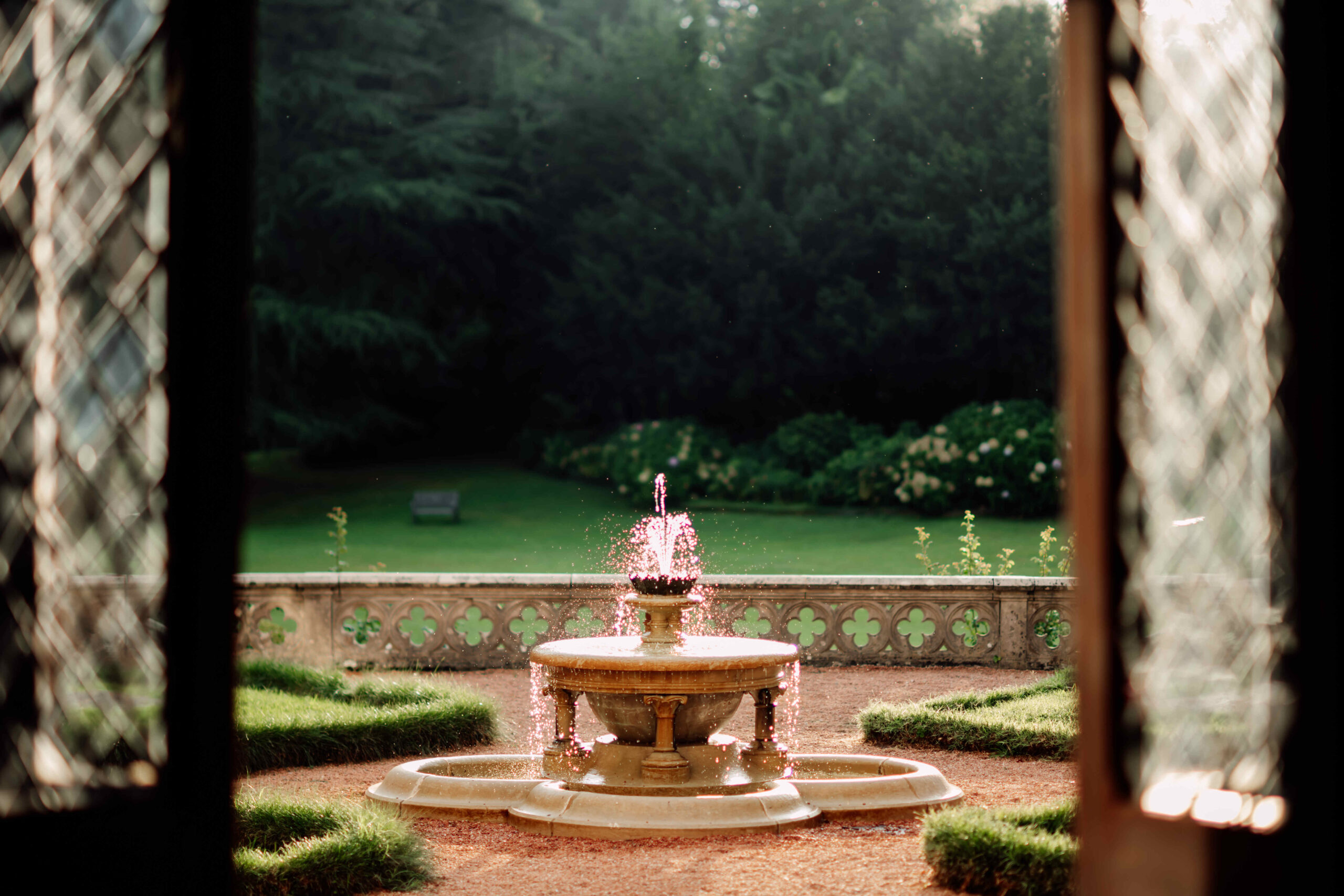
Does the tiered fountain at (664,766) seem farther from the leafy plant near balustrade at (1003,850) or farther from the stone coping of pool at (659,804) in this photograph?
the leafy plant near balustrade at (1003,850)

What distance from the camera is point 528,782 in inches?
280

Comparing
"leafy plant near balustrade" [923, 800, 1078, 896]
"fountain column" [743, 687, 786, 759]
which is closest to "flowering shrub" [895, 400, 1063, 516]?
"fountain column" [743, 687, 786, 759]

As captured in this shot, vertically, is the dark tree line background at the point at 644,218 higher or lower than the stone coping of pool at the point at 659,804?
higher

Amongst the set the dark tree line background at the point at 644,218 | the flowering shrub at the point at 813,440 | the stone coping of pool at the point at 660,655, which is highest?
the dark tree line background at the point at 644,218

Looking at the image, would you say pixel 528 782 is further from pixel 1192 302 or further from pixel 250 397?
pixel 250 397

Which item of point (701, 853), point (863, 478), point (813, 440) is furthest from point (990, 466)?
point (701, 853)

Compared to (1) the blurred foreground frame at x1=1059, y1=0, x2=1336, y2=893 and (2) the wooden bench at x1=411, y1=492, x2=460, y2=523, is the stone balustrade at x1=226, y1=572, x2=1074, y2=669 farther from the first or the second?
(2) the wooden bench at x1=411, y1=492, x2=460, y2=523

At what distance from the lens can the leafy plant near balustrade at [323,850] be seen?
5.30m

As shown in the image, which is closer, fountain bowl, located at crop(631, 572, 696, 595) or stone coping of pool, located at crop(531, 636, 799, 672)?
stone coping of pool, located at crop(531, 636, 799, 672)

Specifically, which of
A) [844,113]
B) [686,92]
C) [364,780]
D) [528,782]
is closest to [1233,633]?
[528,782]

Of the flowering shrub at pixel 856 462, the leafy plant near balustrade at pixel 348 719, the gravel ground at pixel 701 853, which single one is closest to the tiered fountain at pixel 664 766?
the gravel ground at pixel 701 853

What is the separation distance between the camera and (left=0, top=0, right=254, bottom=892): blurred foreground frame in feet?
8.43

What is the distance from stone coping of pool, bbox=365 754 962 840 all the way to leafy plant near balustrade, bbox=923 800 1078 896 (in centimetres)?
119

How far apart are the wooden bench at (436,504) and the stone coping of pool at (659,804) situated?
689 inches
